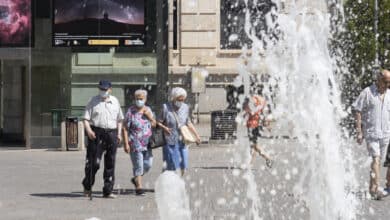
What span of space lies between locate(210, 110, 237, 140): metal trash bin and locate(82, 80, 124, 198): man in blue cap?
1269 centimetres

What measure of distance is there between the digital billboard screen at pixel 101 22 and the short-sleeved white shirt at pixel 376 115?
12.3m

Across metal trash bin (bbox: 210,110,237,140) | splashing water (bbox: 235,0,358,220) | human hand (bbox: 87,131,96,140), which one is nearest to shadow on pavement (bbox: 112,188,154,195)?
human hand (bbox: 87,131,96,140)

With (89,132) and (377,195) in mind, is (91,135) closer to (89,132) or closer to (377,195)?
(89,132)

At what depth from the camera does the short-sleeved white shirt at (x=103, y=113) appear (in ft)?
46.1

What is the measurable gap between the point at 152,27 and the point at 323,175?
14142 millimetres

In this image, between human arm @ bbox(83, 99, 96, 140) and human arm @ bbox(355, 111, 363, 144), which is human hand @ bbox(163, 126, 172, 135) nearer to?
human arm @ bbox(83, 99, 96, 140)

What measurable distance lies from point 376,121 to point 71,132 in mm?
12202

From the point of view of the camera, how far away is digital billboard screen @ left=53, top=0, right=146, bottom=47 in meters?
24.9

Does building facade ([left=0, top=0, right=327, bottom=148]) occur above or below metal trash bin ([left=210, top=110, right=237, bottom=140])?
above

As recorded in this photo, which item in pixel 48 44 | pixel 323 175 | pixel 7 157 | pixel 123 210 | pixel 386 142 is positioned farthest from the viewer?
pixel 48 44

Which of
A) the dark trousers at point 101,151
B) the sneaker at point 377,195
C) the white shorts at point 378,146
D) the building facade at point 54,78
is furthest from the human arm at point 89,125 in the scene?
the building facade at point 54,78

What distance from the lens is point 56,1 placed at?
24969 millimetres

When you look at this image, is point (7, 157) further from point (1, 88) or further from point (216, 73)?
point (216, 73)

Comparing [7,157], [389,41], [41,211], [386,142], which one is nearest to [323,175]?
[386,142]
